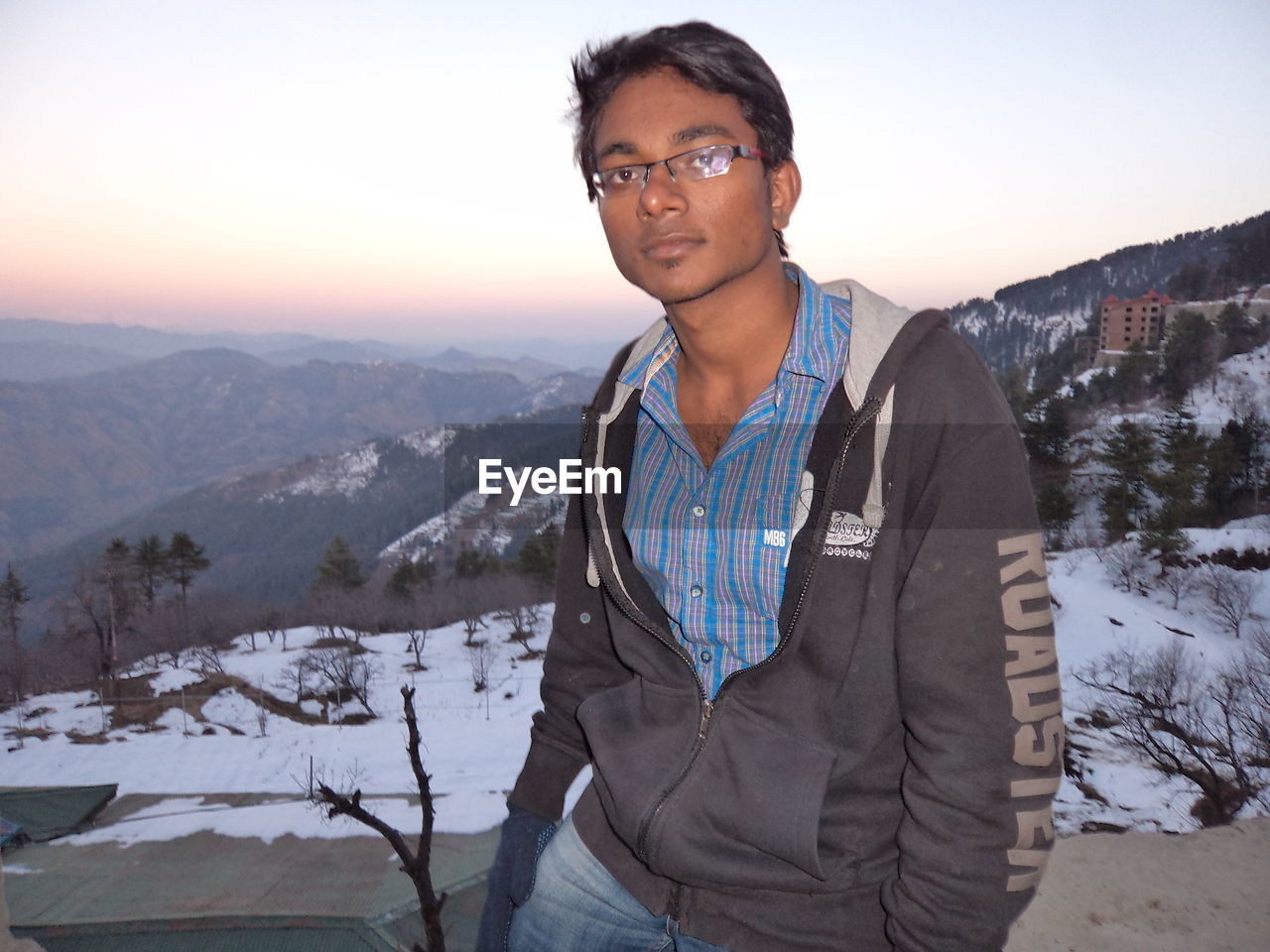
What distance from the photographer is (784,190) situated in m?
1.51

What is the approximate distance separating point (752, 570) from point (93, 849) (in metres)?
26.3

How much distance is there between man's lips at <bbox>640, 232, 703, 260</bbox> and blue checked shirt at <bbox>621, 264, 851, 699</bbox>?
0.73ft

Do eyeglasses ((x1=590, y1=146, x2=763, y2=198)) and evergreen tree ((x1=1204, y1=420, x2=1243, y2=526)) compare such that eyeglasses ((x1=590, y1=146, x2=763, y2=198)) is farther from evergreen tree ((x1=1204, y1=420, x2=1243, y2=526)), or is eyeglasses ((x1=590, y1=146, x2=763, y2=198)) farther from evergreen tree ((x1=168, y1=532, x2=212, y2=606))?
evergreen tree ((x1=168, y1=532, x2=212, y2=606))

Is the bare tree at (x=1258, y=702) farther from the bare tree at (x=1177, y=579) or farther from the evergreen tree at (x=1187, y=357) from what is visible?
the evergreen tree at (x=1187, y=357)

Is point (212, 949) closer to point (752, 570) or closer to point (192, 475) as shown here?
point (752, 570)

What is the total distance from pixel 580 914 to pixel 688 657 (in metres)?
0.58

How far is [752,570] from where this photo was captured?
52.8 inches

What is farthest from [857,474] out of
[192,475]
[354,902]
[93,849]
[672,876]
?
[192,475]

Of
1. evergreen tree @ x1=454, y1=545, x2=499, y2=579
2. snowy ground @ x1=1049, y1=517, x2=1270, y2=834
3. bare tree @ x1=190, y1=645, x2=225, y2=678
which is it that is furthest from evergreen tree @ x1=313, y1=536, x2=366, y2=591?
snowy ground @ x1=1049, y1=517, x2=1270, y2=834

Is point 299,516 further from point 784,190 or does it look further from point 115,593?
point 784,190

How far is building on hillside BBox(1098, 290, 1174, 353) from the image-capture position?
199 feet

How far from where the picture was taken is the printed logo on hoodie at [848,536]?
1203mm

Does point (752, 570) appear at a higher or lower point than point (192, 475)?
higher

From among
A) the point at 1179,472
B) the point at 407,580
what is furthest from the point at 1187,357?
the point at 407,580
